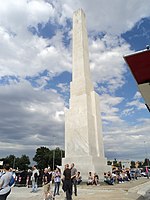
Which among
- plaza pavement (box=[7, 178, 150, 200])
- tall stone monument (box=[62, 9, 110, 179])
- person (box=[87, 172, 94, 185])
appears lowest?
plaza pavement (box=[7, 178, 150, 200])

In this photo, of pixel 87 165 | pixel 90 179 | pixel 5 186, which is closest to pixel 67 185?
pixel 5 186

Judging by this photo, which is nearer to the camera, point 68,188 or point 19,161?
point 68,188

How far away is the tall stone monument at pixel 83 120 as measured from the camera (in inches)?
834

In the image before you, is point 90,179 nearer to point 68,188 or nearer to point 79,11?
point 68,188

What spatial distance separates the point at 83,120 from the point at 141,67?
59.4 ft

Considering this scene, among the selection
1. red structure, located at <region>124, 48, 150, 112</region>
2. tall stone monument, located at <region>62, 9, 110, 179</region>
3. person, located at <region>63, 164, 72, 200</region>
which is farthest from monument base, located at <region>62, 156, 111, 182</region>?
red structure, located at <region>124, 48, 150, 112</region>

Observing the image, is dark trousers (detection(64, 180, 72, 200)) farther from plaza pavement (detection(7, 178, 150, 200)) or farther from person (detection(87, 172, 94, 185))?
person (detection(87, 172, 94, 185))

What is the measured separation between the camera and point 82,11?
90.4 ft

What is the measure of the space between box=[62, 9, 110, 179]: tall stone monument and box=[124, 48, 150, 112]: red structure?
1605 cm

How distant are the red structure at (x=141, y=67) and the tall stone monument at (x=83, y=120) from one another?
52.7 feet

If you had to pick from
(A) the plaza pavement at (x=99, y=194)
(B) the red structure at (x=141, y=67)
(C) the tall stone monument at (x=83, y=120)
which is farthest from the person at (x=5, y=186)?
(C) the tall stone monument at (x=83, y=120)

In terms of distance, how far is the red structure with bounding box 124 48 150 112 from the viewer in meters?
4.29

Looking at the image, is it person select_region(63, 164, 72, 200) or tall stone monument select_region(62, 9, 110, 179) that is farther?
tall stone monument select_region(62, 9, 110, 179)

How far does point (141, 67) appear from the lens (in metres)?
4.61
